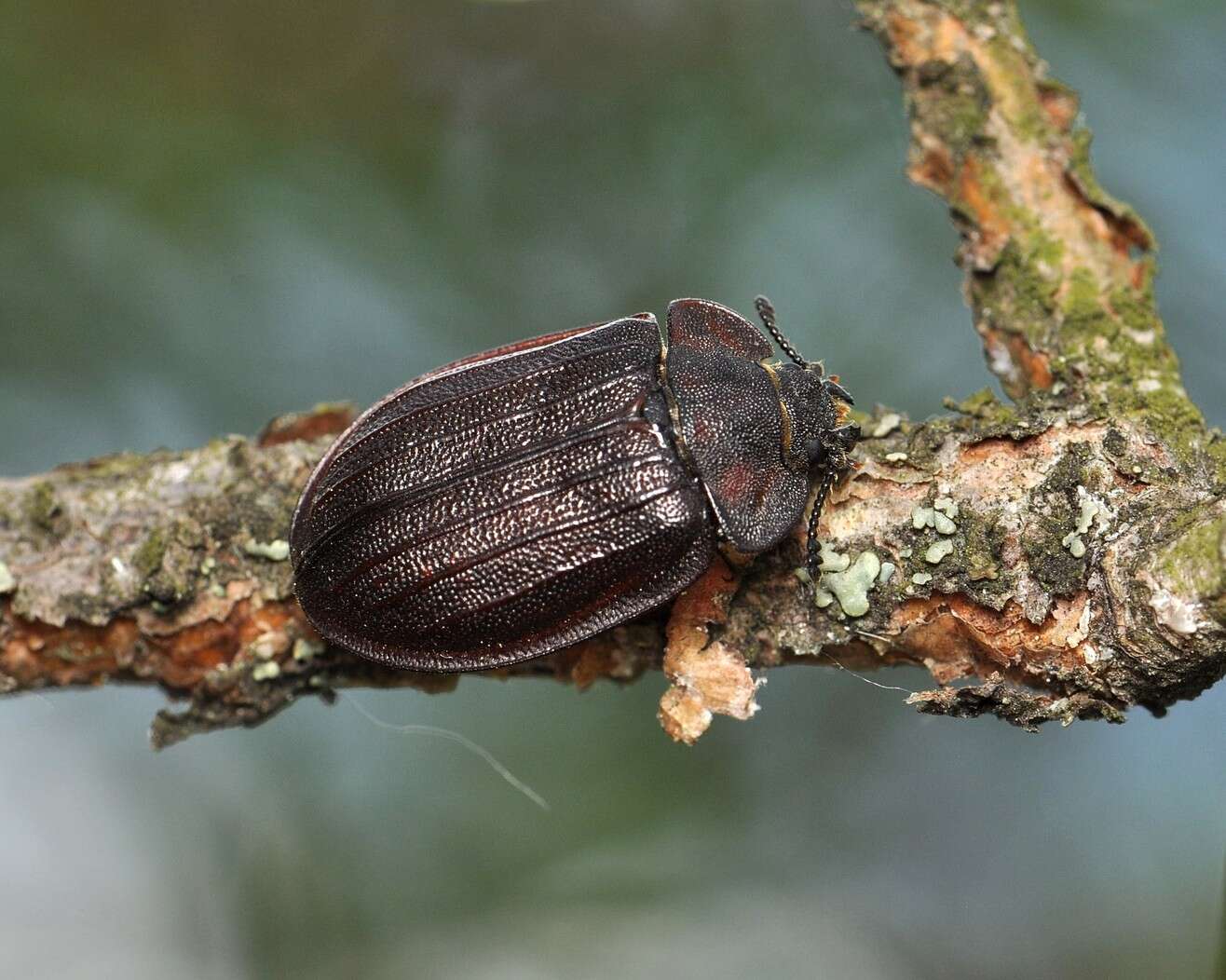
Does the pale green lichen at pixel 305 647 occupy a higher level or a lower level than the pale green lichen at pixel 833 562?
higher

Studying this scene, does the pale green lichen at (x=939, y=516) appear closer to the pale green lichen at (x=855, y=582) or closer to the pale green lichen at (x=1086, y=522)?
the pale green lichen at (x=855, y=582)

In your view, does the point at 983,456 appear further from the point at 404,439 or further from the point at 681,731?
the point at 404,439

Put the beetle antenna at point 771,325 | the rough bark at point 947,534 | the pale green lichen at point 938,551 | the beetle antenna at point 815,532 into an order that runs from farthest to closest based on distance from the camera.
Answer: the beetle antenna at point 771,325 < the beetle antenna at point 815,532 < the pale green lichen at point 938,551 < the rough bark at point 947,534

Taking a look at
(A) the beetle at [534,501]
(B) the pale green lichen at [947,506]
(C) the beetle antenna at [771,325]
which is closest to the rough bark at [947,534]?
(B) the pale green lichen at [947,506]

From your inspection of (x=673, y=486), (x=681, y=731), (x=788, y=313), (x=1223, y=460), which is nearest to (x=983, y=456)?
(x=1223, y=460)

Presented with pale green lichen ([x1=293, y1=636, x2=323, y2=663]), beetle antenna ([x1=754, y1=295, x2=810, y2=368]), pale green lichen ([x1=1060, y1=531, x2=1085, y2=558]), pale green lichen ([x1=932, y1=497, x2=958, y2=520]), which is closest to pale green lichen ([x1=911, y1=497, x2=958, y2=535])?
pale green lichen ([x1=932, y1=497, x2=958, y2=520])

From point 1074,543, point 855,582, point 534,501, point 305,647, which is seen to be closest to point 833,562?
point 855,582
